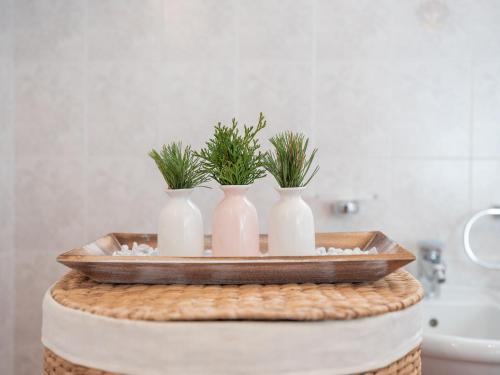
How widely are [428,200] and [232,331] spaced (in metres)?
1.38

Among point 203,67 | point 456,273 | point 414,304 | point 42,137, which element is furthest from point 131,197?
point 414,304

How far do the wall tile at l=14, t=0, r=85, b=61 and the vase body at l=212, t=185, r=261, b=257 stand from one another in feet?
3.87

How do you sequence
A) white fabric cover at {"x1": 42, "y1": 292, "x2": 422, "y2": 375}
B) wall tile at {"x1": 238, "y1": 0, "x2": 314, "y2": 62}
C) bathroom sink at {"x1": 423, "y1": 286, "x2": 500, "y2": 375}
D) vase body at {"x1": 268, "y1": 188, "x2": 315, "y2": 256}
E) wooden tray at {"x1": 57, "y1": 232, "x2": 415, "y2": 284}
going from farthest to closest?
1. wall tile at {"x1": 238, "y1": 0, "x2": 314, "y2": 62}
2. bathroom sink at {"x1": 423, "y1": 286, "x2": 500, "y2": 375}
3. vase body at {"x1": 268, "y1": 188, "x2": 315, "y2": 256}
4. wooden tray at {"x1": 57, "y1": 232, "x2": 415, "y2": 284}
5. white fabric cover at {"x1": 42, "y1": 292, "x2": 422, "y2": 375}

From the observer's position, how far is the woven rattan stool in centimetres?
67

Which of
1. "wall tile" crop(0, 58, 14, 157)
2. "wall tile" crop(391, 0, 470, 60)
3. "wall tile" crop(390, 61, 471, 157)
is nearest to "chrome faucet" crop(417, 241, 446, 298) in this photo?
"wall tile" crop(390, 61, 471, 157)

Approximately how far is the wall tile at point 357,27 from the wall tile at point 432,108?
0.11 m

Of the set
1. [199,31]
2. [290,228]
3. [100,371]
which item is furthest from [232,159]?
[199,31]

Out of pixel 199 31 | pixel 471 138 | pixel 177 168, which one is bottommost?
pixel 177 168

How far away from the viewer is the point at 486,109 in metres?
1.85

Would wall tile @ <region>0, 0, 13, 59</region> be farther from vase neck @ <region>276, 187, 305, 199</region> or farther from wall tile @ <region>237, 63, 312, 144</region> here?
vase neck @ <region>276, 187, 305, 199</region>

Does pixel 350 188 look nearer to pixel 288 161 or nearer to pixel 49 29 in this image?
pixel 288 161

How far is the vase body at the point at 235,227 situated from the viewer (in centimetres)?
95

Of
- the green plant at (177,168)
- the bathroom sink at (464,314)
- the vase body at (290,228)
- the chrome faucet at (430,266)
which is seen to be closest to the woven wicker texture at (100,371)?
the vase body at (290,228)

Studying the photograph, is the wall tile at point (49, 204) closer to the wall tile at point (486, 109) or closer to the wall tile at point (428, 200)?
the wall tile at point (428, 200)
